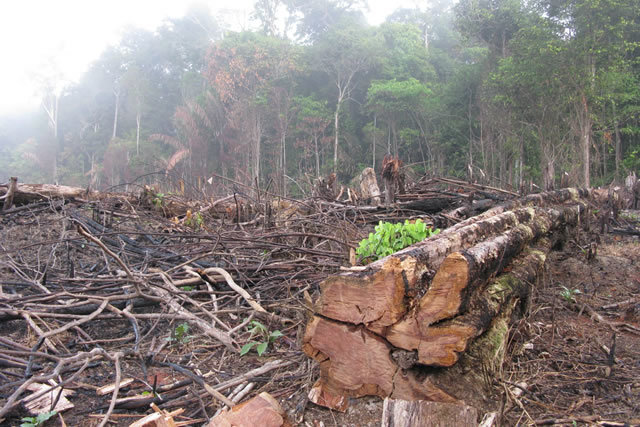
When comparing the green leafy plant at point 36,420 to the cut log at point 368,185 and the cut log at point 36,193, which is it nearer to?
the cut log at point 36,193

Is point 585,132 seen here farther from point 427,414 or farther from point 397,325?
point 427,414

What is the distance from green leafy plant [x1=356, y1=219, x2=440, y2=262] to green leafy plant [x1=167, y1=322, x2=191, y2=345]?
1430mm

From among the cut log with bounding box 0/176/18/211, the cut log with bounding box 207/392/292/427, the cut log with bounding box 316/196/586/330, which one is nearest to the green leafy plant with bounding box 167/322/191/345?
the cut log with bounding box 207/392/292/427

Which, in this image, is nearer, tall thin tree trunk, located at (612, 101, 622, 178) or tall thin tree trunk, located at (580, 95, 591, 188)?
tall thin tree trunk, located at (580, 95, 591, 188)

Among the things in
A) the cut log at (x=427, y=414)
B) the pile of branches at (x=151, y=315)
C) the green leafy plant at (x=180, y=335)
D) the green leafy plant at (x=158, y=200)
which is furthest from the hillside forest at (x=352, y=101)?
the cut log at (x=427, y=414)

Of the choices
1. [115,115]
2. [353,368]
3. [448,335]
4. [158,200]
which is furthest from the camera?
[115,115]

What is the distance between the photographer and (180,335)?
276cm

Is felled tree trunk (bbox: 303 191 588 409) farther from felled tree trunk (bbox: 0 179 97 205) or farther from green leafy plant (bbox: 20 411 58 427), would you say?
felled tree trunk (bbox: 0 179 97 205)

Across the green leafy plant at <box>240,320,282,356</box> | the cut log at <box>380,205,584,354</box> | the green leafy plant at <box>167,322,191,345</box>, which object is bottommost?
the green leafy plant at <box>167,322,191,345</box>

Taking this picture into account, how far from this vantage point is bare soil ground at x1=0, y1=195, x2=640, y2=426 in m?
1.84

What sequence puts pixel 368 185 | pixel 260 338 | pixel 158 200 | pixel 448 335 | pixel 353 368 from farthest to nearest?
pixel 368 185 → pixel 158 200 → pixel 260 338 → pixel 353 368 → pixel 448 335

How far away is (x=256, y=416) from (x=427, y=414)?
28.6 inches

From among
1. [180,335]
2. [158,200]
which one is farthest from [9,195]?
[180,335]

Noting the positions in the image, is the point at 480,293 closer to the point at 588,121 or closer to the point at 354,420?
the point at 354,420
